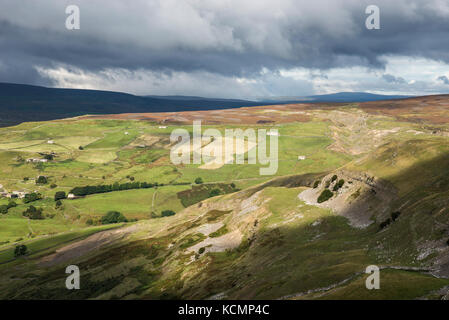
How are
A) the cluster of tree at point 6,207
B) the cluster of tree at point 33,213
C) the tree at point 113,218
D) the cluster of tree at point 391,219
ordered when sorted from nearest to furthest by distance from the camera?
the cluster of tree at point 391,219
the tree at point 113,218
the cluster of tree at point 33,213
the cluster of tree at point 6,207

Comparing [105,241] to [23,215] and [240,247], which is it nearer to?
[240,247]

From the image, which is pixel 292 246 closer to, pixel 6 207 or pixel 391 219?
pixel 391 219

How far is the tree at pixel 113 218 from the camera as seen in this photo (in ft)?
573

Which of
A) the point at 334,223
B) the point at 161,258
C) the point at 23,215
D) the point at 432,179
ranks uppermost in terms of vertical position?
the point at 432,179

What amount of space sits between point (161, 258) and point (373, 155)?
61995 millimetres

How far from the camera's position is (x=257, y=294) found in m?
46.7

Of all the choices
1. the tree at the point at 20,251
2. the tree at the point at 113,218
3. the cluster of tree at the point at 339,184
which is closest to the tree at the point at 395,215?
the cluster of tree at the point at 339,184

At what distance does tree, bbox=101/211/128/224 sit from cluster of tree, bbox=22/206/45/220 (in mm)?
38388

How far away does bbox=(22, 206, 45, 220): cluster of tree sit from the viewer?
614 feet

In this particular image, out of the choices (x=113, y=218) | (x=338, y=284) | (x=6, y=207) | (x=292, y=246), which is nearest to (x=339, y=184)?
(x=292, y=246)

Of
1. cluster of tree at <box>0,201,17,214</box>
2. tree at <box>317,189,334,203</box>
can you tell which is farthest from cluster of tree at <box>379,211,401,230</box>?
cluster of tree at <box>0,201,17,214</box>

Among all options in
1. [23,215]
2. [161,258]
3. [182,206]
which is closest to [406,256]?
[161,258]

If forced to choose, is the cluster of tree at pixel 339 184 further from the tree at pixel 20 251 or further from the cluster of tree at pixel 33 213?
the cluster of tree at pixel 33 213

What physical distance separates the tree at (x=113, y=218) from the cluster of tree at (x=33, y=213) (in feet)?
126
